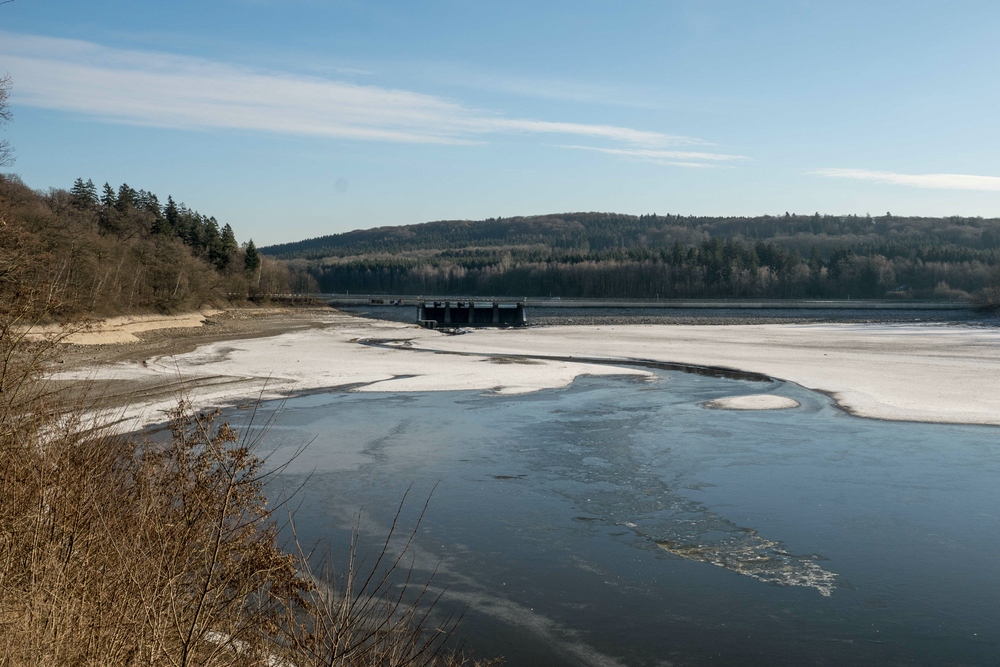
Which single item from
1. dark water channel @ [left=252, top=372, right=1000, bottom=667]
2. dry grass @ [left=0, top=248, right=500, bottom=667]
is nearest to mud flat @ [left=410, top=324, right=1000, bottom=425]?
dark water channel @ [left=252, top=372, right=1000, bottom=667]

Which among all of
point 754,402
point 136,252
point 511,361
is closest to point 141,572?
point 754,402

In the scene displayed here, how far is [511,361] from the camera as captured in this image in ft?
143

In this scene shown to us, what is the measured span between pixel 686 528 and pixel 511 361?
3020 centimetres

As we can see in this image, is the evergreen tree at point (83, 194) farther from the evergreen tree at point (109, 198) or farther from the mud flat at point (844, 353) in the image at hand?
the mud flat at point (844, 353)

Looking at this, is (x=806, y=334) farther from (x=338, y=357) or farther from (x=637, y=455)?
(x=637, y=455)

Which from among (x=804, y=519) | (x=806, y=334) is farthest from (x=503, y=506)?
(x=806, y=334)

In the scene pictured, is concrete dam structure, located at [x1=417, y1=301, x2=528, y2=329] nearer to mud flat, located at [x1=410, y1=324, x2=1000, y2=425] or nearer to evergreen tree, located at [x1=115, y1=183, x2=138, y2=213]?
mud flat, located at [x1=410, y1=324, x2=1000, y2=425]

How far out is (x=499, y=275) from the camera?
543 ft

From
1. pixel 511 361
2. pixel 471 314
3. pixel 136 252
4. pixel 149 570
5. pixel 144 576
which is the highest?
pixel 136 252

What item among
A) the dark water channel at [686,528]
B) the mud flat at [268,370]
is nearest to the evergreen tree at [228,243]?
the mud flat at [268,370]

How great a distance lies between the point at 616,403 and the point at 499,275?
454 feet

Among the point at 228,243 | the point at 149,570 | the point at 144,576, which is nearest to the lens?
the point at 144,576

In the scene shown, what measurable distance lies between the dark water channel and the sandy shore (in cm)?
455

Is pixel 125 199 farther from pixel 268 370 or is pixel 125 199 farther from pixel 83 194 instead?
pixel 268 370
